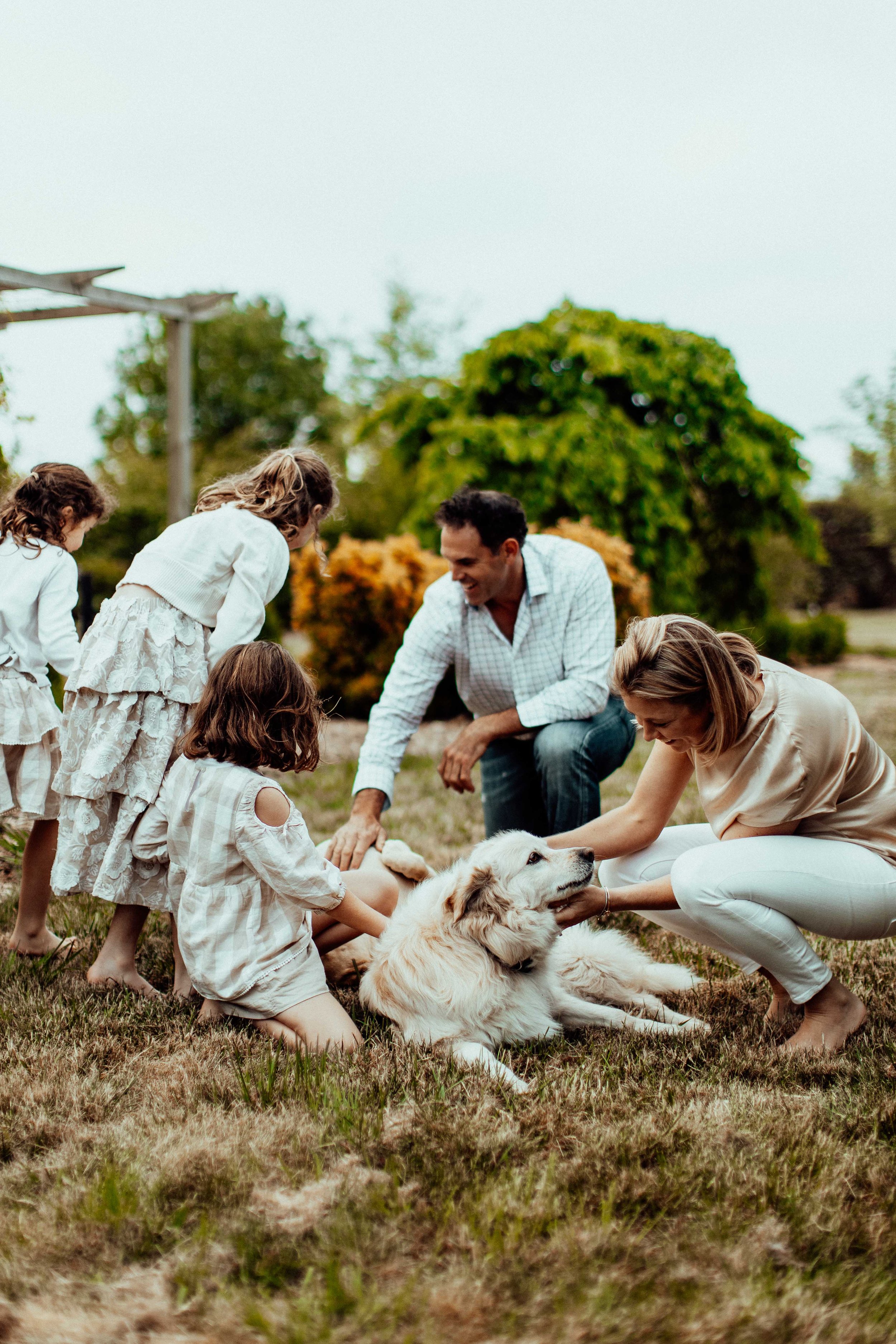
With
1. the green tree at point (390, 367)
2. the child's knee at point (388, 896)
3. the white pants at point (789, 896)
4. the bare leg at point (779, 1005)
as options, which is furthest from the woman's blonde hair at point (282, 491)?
the green tree at point (390, 367)

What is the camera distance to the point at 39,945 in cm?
387

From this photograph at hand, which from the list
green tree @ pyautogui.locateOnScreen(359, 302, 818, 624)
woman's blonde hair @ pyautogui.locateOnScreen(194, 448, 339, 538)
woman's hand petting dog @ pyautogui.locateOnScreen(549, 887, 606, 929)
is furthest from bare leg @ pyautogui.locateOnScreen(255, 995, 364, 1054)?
green tree @ pyautogui.locateOnScreen(359, 302, 818, 624)

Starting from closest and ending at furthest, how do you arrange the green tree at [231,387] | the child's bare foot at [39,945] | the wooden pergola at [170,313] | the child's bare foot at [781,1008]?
the child's bare foot at [781,1008], the child's bare foot at [39,945], the wooden pergola at [170,313], the green tree at [231,387]

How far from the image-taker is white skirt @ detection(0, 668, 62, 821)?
3.76 meters

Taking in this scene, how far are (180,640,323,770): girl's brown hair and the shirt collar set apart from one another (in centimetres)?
152

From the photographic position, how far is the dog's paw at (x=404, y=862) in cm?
364

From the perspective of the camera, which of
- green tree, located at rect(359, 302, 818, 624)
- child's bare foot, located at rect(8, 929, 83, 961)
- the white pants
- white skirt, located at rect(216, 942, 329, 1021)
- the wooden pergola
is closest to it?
the white pants

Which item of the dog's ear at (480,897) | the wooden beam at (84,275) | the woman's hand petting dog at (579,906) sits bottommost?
the woman's hand petting dog at (579,906)

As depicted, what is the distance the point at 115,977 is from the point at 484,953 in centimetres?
138

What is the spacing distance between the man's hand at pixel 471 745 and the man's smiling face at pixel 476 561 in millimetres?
497

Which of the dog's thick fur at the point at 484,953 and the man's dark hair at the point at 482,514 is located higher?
the man's dark hair at the point at 482,514

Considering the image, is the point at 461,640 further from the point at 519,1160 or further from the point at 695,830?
the point at 519,1160

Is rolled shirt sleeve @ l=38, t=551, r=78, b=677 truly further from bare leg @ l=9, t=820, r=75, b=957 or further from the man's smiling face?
the man's smiling face

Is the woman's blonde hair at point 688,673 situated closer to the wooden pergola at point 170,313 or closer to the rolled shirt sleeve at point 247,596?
the rolled shirt sleeve at point 247,596
